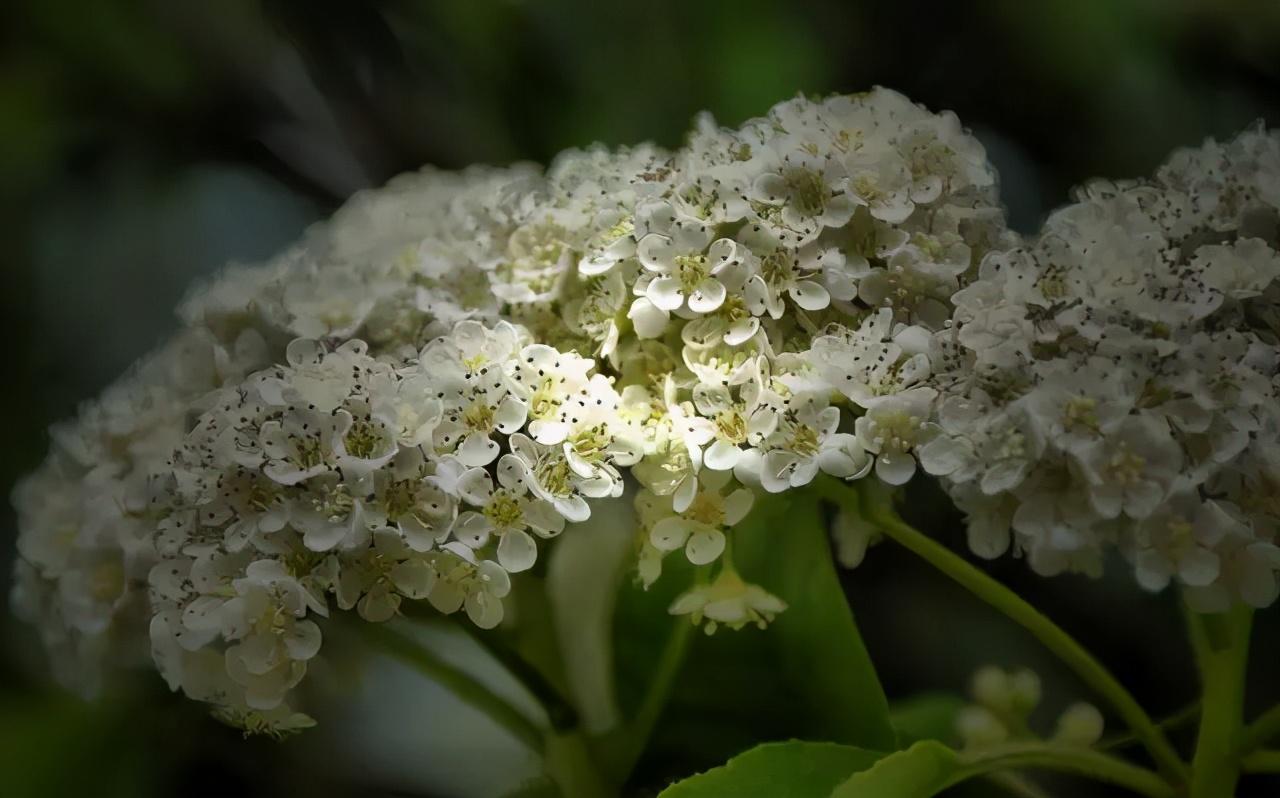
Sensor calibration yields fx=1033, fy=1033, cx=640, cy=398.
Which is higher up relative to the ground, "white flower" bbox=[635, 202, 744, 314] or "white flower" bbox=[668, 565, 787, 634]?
"white flower" bbox=[635, 202, 744, 314]

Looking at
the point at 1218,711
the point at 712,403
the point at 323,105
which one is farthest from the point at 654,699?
the point at 323,105

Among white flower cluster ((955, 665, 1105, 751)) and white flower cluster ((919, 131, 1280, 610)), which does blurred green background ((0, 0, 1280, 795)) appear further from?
white flower cluster ((955, 665, 1105, 751))

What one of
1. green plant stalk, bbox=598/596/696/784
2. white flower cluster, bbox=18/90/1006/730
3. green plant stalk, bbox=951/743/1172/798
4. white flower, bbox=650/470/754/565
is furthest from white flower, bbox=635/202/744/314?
green plant stalk, bbox=951/743/1172/798

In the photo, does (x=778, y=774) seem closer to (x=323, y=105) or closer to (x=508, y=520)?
(x=508, y=520)

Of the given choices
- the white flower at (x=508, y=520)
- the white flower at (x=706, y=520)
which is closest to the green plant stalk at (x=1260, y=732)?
the white flower at (x=706, y=520)

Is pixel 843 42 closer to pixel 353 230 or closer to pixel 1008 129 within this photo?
pixel 1008 129

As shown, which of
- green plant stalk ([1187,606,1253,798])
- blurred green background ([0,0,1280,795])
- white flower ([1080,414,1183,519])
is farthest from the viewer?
blurred green background ([0,0,1280,795])

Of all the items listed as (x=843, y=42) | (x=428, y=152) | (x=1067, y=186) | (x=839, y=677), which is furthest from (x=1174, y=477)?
(x=428, y=152)
